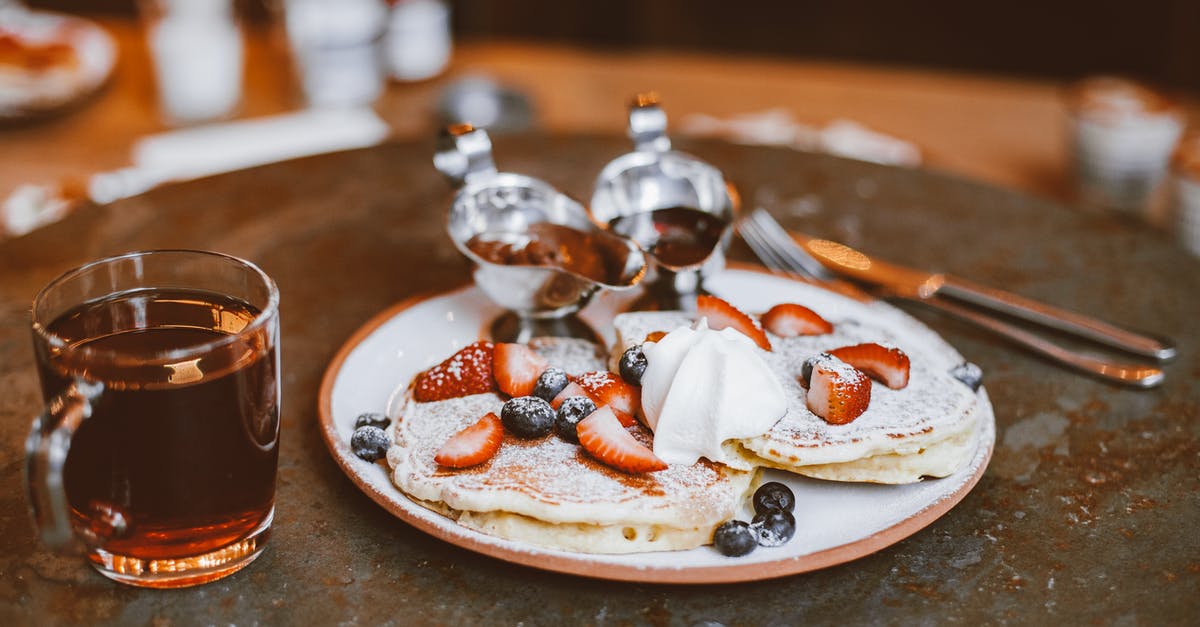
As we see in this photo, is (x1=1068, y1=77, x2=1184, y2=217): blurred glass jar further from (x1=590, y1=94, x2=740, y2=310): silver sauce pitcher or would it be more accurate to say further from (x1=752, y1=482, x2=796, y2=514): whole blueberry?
(x1=752, y1=482, x2=796, y2=514): whole blueberry

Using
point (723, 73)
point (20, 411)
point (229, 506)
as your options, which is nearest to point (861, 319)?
point (229, 506)

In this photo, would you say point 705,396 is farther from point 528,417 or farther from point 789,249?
point 789,249

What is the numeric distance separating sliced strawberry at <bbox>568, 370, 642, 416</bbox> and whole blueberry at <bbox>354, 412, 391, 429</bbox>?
0.22 metres

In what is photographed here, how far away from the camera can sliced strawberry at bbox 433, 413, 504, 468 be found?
1145 millimetres

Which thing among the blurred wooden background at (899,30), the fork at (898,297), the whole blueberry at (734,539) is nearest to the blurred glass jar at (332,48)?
the blurred wooden background at (899,30)

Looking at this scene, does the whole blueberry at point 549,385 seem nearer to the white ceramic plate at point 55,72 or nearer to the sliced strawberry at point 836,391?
the sliced strawberry at point 836,391

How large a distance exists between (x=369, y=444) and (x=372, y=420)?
6 cm

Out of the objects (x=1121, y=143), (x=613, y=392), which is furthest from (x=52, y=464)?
(x=1121, y=143)

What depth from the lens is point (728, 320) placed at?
1354 millimetres

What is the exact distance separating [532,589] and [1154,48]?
4313 millimetres

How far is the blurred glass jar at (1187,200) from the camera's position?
8.48 ft

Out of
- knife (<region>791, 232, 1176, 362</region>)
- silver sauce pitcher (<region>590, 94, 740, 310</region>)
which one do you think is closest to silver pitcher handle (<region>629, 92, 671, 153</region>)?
silver sauce pitcher (<region>590, 94, 740, 310</region>)

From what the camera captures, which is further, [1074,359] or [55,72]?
[55,72]

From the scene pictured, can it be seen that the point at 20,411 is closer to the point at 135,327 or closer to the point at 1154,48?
the point at 135,327
